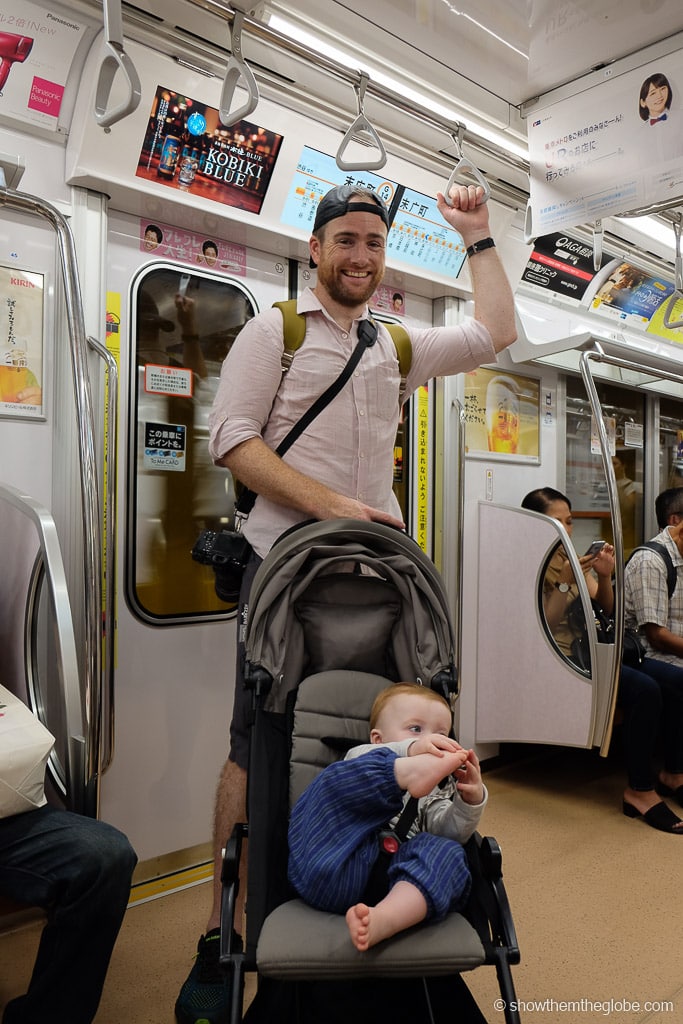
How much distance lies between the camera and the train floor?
219cm

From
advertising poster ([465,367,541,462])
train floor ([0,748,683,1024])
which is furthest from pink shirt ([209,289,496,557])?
advertising poster ([465,367,541,462])

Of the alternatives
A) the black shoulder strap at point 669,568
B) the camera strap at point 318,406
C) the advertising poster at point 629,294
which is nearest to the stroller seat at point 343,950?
the camera strap at point 318,406

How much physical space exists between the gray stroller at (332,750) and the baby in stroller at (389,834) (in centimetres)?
6

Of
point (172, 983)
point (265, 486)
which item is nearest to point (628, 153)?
point (265, 486)

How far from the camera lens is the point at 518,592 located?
390 centimetres

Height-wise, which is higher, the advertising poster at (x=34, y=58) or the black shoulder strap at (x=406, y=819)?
the advertising poster at (x=34, y=58)

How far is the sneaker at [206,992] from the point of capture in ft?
6.54

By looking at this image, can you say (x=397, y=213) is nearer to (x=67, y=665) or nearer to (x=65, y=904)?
(x=67, y=665)

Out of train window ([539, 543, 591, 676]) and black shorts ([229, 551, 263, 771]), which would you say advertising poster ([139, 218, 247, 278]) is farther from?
train window ([539, 543, 591, 676])

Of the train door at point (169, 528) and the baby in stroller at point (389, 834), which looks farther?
the train door at point (169, 528)

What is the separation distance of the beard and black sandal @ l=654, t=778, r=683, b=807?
3.18 meters

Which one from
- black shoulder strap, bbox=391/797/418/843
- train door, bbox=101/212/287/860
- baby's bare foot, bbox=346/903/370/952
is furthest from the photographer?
train door, bbox=101/212/287/860

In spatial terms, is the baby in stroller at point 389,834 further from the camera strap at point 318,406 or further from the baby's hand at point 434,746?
the camera strap at point 318,406

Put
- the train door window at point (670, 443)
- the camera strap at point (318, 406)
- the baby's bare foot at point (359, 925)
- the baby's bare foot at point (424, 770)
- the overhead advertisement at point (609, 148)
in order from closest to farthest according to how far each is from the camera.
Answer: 1. the baby's bare foot at point (359, 925)
2. the baby's bare foot at point (424, 770)
3. the camera strap at point (318, 406)
4. the overhead advertisement at point (609, 148)
5. the train door window at point (670, 443)
